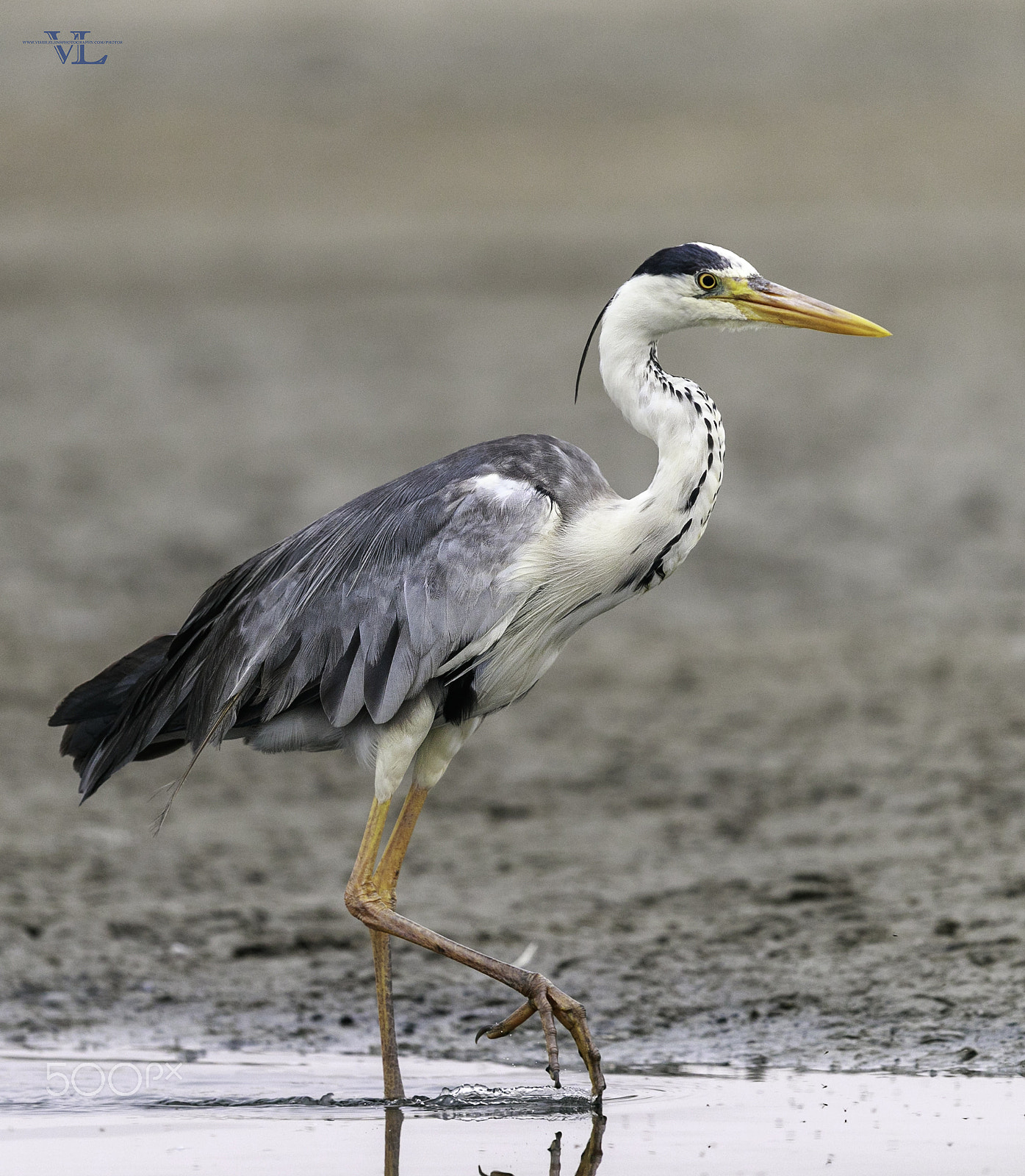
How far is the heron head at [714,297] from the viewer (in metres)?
6.03

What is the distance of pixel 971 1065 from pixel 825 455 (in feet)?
27.0

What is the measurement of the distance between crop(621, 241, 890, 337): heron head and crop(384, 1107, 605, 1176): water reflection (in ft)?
7.49

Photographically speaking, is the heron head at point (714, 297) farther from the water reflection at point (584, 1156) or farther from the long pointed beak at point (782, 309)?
the water reflection at point (584, 1156)

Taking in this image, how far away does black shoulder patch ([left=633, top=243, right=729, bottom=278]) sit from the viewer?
19.8 feet

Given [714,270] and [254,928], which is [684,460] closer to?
[714,270]

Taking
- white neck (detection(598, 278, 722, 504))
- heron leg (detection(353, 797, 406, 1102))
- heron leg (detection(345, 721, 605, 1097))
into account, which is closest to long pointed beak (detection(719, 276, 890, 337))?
white neck (detection(598, 278, 722, 504))

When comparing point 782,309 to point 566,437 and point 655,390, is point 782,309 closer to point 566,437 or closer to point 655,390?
point 655,390

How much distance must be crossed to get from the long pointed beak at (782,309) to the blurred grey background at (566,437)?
2163 mm

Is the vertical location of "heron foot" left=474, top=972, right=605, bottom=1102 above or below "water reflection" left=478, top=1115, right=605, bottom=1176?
above

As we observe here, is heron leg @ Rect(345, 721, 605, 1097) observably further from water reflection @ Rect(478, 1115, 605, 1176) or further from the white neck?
the white neck

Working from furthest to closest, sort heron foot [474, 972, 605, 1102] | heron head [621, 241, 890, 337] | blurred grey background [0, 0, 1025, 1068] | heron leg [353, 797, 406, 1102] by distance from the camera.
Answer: blurred grey background [0, 0, 1025, 1068] → heron head [621, 241, 890, 337] → heron leg [353, 797, 406, 1102] → heron foot [474, 972, 605, 1102]

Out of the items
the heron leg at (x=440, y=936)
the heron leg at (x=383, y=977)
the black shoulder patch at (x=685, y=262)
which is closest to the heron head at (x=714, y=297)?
the black shoulder patch at (x=685, y=262)

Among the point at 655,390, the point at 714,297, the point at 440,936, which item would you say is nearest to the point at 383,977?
the point at 440,936

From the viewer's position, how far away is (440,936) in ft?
20.6
